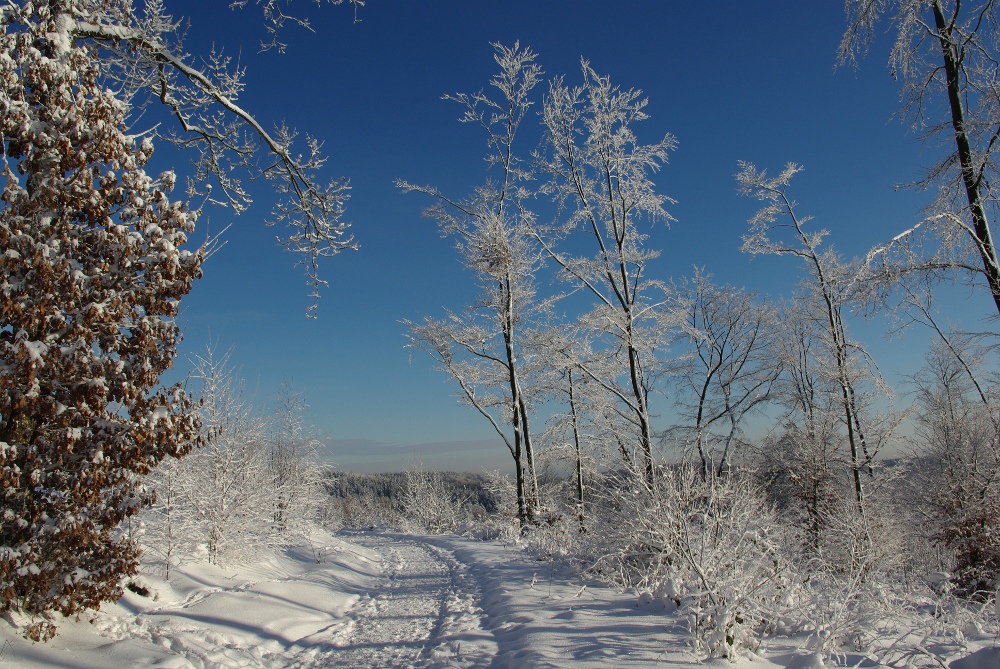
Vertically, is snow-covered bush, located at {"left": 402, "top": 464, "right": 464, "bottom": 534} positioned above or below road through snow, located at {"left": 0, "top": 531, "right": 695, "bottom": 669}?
below

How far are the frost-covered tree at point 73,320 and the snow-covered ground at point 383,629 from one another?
24.8 inches

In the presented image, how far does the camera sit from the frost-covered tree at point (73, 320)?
3.99m

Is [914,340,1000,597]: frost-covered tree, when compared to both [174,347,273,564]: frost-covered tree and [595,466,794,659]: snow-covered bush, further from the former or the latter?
[174,347,273,564]: frost-covered tree

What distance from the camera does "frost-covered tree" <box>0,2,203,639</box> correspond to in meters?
3.99

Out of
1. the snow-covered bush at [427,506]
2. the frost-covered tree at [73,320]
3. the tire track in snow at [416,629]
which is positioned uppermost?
the frost-covered tree at [73,320]

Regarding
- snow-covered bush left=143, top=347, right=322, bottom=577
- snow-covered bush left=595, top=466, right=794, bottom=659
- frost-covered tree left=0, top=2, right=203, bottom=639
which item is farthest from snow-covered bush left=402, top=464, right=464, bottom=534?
frost-covered tree left=0, top=2, right=203, bottom=639

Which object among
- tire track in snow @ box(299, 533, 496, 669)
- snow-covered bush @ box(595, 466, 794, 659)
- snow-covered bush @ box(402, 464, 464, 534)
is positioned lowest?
snow-covered bush @ box(402, 464, 464, 534)

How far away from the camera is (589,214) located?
10078mm

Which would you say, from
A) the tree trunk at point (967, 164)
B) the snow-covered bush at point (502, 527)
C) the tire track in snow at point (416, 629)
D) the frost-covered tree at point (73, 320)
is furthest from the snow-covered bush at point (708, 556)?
the snow-covered bush at point (502, 527)

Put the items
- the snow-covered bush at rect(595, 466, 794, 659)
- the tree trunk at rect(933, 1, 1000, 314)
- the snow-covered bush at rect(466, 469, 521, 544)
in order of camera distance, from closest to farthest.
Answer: the snow-covered bush at rect(595, 466, 794, 659)
the tree trunk at rect(933, 1, 1000, 314)
the snow-covered bush at rect(466, 469, 521, 544)

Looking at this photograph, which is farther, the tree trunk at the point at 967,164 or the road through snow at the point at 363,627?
the tree trunk at the point at 967,164

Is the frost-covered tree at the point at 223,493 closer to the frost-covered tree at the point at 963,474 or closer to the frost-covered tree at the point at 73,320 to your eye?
the frost-covered tree at the point at 73,320

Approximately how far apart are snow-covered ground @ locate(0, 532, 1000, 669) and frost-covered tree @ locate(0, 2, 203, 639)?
631 mm

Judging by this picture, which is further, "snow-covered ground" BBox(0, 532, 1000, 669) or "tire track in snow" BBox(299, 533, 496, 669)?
"tire track in snow" BBox(299, 533, 496, 669)
